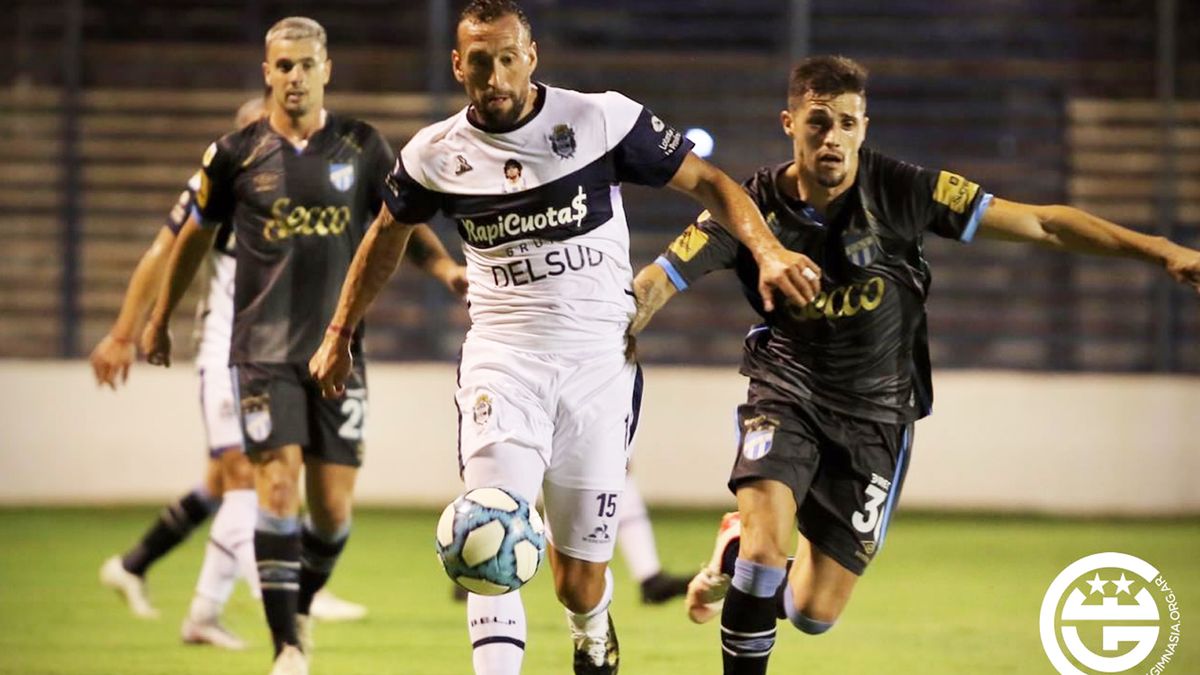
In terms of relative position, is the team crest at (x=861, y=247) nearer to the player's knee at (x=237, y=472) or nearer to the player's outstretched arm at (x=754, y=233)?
the player's outstretched arm at (x=754, y=233)

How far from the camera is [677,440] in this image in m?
12.6

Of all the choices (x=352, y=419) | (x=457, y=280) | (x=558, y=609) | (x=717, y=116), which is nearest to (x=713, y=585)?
(x=457, y=280)

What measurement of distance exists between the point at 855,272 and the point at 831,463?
641 millimetres

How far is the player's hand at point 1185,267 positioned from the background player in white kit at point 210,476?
374 centimetres

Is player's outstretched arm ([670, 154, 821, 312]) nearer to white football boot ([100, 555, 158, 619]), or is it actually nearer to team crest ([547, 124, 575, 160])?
team crest ([547, 124, 575, 160])

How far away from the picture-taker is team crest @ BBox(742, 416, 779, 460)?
586cm

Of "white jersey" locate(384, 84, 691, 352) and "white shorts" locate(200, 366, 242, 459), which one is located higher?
"white jersey" locate(384, 84, 691, 352)

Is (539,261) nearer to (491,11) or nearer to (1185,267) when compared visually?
(491,11)

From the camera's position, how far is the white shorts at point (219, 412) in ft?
25.7

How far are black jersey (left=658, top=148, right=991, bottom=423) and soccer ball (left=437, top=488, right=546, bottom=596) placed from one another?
3.55ft

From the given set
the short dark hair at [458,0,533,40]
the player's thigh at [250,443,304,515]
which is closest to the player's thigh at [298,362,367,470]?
the player's thigh at [250,443,304,515]

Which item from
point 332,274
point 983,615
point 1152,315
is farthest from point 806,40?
point 332,274

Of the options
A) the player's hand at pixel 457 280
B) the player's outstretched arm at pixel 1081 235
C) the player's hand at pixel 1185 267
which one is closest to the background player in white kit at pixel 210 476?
the player's hand at pixel 457 280

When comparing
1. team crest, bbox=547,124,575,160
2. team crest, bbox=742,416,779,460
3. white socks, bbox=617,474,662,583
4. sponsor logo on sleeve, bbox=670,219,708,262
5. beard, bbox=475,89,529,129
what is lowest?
white socks, bbox=617,474,662,583
